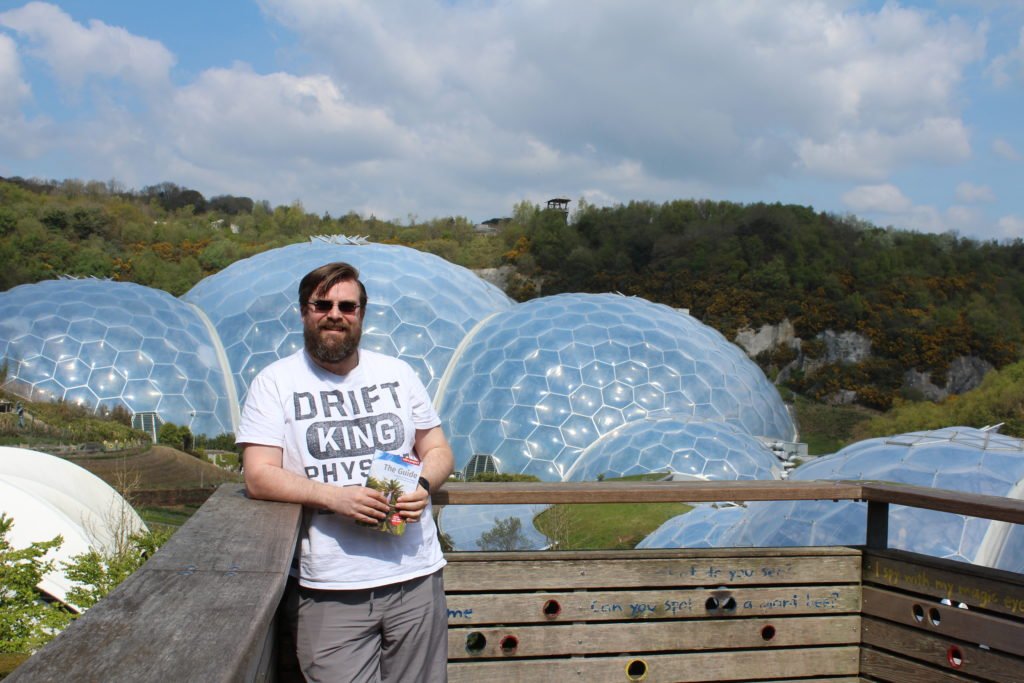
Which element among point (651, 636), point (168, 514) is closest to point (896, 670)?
point (651, 636)

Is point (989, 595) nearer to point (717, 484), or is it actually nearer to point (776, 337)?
point (717, 484)

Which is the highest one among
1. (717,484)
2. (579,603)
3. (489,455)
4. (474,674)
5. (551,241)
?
(551,241)

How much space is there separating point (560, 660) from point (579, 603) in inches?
7.3

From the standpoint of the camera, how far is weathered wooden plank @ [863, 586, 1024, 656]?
9.37 feet

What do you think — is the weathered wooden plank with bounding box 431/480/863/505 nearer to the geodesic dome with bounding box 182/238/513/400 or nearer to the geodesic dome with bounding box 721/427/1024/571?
the geodesic dome with bounding box 721/427/1024/571

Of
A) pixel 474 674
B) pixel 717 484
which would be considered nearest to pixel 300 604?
pixel 474 674

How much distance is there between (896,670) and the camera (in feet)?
10.3

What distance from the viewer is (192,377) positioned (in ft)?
63.4

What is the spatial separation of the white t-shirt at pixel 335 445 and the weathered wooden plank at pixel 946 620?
1669 mm

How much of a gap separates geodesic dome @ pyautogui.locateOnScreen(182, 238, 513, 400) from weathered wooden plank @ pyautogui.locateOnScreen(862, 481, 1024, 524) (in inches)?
624

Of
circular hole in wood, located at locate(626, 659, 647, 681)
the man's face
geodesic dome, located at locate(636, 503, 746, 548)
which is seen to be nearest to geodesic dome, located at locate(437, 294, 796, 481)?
geodesic dome, located at locate(636, 503, 746, 548)

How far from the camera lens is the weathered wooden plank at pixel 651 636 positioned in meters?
2.90

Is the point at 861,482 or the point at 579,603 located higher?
the point at 861,482

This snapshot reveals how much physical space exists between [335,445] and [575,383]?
15.4 metres
